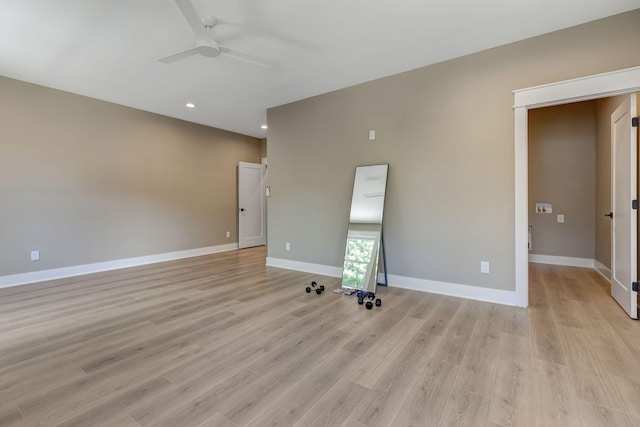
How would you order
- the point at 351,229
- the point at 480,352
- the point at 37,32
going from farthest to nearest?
the point at 351,229, the point at 37,32, the point at 480,352

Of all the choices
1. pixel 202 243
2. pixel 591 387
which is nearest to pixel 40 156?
pixel 202 243

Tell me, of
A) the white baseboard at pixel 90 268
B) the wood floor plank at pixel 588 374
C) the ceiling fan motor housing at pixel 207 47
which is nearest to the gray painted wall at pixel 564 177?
the wood floor plank at pixel 588 374

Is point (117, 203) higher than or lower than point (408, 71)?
lower

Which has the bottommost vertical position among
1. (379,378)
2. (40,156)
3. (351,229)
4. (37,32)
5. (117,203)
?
(379,378)

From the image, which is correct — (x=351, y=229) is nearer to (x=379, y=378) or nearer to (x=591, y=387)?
(x=379, y=378)

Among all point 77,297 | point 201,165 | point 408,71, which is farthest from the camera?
point 201,165

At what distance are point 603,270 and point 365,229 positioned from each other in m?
3.42

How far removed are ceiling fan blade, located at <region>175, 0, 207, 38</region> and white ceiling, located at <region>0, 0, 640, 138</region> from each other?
0.17 metres

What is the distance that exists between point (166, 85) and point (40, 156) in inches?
80.2

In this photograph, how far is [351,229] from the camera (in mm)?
3875

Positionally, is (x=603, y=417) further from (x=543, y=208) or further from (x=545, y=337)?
(x=543, y=208)

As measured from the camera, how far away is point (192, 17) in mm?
2254

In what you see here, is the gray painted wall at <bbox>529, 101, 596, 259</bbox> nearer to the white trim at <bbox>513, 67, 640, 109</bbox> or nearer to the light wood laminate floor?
the light wood laminate floor

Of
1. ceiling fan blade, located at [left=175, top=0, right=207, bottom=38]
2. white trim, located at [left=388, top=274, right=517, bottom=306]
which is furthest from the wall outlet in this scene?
ceiling fan blade, located at [left=175, top=0, right=207, bottom=38]
